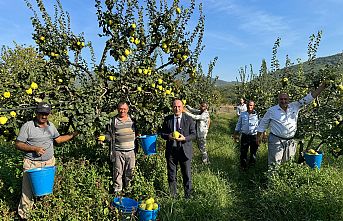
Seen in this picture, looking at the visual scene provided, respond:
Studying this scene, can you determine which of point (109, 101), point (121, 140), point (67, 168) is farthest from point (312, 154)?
point (67, 168)

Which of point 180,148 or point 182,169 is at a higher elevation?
point 180,148

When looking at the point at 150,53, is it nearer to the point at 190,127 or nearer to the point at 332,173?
the point at 190,127

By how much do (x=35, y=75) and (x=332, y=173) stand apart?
15.8ft

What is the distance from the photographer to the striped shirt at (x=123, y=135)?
4055 mm

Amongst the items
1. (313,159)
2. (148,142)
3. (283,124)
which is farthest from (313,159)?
(148,142)

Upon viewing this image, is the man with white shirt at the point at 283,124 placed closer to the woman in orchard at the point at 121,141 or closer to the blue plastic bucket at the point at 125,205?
the woman in orchard at the point at 121,141

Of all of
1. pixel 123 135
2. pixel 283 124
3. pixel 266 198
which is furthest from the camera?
pixel 283 124

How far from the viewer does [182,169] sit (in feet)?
13.4

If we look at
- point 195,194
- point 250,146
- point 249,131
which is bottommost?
point 195,194

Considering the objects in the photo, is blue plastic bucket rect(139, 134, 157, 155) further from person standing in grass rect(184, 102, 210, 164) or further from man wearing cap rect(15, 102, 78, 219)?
person standing in grass rect(184, 102, 210, 164)

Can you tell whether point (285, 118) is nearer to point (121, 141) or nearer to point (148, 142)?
point (148, 142)

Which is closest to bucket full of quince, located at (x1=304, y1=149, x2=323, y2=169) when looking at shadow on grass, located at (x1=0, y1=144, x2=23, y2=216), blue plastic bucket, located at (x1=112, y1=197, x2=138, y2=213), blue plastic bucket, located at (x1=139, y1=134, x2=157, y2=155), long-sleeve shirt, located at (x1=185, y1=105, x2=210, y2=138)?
long-sleeve shirt, located at (x1=185, y1=105, x2=210, y2=138)

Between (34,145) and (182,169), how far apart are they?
198 centimetres

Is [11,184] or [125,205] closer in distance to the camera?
[125,205]
